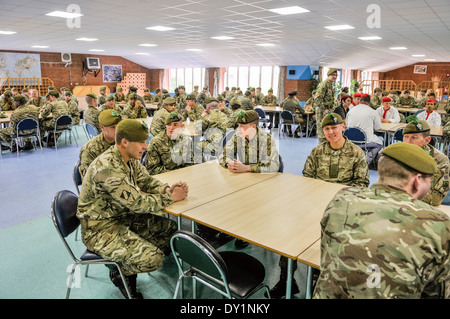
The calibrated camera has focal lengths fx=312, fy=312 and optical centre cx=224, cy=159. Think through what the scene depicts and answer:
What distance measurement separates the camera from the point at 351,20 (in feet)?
23.2

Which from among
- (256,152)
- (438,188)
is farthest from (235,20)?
(438,188)

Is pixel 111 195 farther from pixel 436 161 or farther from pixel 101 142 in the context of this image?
pixel 436 161

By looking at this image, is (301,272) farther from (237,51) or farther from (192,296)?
(237,51)

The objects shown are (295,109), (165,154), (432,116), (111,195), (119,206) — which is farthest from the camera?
(295,109)

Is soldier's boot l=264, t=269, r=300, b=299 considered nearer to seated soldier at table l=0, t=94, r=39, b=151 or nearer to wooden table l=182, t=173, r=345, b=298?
wooden table l=182, t=173, r=345, b=298

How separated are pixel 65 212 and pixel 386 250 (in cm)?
206

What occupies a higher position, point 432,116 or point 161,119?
point 432,116

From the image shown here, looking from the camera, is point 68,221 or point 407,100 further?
point 407,100

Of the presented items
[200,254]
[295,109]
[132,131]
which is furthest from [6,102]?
[200,254]

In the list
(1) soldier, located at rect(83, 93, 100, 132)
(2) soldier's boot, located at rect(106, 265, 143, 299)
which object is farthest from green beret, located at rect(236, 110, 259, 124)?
(1) soldier, located at rect(83, 93, 100, 132)

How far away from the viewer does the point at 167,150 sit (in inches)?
149

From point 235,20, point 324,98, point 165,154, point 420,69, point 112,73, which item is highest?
point 420,69

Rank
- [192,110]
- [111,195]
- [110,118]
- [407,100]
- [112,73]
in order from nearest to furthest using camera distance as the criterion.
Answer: [111,195], [110,118], [192,110], [407,100], [112,73]
